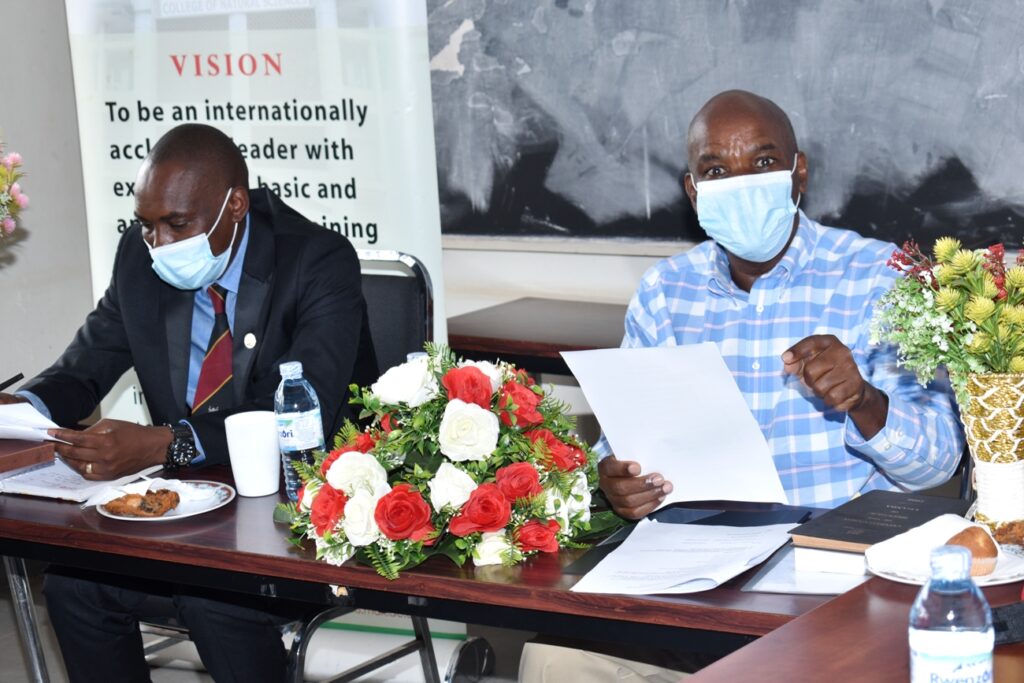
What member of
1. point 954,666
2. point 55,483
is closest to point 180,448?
point 55,483

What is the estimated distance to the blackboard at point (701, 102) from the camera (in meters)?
3.44

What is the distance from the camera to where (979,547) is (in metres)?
1.63

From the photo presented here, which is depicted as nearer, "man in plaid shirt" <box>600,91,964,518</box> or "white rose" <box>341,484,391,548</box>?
"white rose" <box>341,484,391,548</box>

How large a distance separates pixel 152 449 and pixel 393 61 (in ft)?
4.94

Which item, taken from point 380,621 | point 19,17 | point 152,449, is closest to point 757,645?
point 152,449

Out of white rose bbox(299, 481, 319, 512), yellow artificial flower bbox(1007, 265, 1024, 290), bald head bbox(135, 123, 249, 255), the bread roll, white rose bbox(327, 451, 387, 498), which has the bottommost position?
the bread roll

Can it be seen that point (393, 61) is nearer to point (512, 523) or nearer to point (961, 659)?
point (512, 523)

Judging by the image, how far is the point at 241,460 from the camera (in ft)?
7.50

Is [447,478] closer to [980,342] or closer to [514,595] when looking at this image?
[514,595]

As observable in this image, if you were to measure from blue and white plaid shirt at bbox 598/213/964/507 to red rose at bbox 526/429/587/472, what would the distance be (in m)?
0.42

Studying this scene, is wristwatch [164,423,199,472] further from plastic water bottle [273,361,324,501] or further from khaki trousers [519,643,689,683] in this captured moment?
khaki trousers [519,643,689,683]

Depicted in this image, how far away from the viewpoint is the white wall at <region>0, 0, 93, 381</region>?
442 cm

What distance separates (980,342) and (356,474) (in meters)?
0.92

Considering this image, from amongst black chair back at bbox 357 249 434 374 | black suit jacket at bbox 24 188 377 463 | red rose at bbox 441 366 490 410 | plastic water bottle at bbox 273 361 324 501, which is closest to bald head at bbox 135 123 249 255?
black suit jacket at bbox 24 188 377 463
